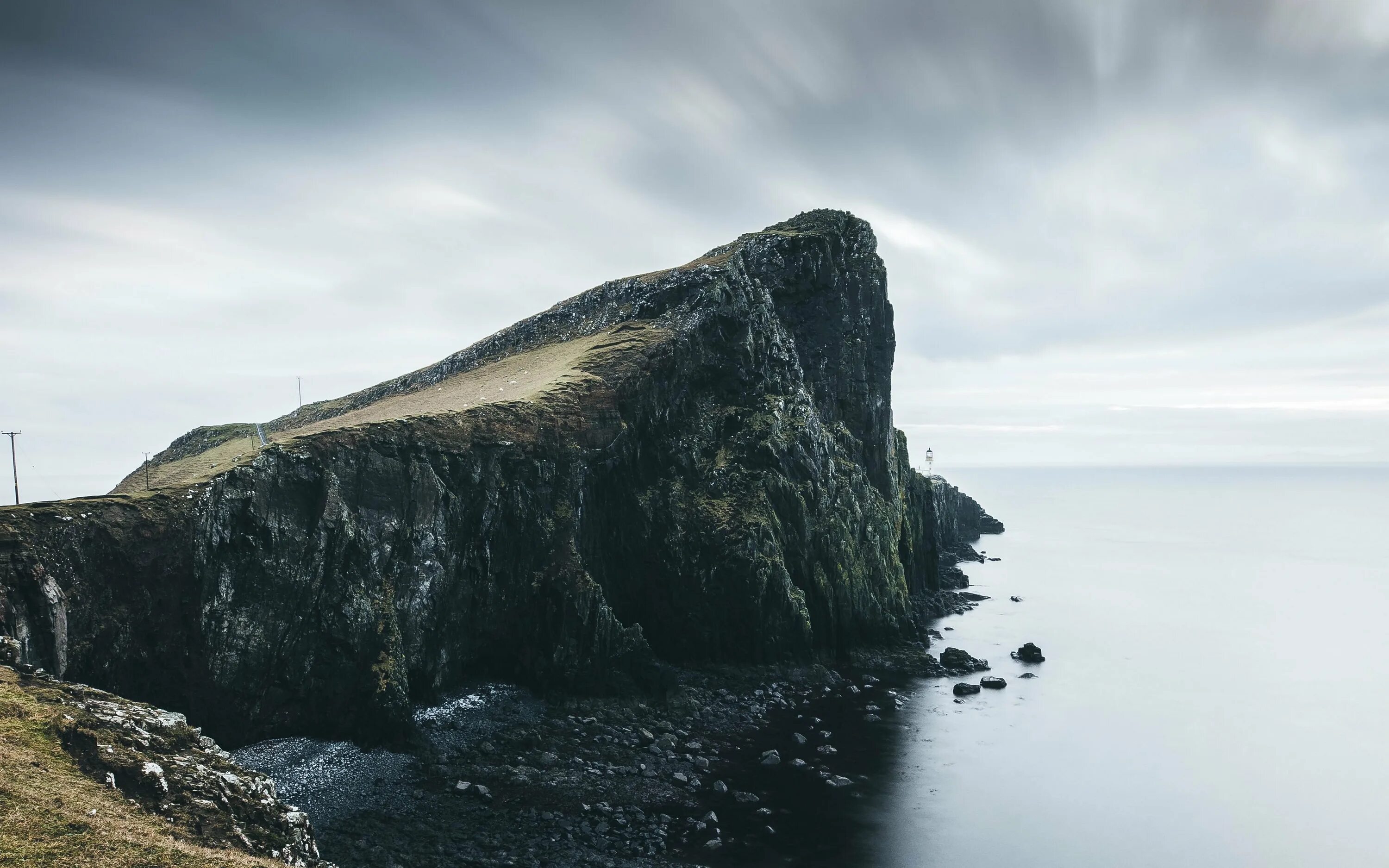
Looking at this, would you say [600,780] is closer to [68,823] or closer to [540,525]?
[540,525]

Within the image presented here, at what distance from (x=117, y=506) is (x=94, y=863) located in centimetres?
3132

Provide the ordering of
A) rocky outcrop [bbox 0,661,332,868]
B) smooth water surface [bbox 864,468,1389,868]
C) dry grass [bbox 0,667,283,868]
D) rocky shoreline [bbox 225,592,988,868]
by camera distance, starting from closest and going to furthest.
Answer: dry grass [bbox 0,667,283,868] < rocky outcrop [bbox 0,661,332,868] < rocky shoreline [bbox 225,592,988,868] < smooth water surface [bbox 864,468,1389,868]

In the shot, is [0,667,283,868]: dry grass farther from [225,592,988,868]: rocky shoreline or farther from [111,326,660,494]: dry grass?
[111,326,660,494]: dry grass

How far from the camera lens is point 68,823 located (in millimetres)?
18141

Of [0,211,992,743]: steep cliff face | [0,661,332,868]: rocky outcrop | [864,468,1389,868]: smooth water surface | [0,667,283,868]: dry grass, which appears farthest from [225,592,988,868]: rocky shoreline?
[0,667,283,868]: dry grass

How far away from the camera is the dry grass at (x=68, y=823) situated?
17.1 m

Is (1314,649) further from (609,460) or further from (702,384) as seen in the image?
(609,460)

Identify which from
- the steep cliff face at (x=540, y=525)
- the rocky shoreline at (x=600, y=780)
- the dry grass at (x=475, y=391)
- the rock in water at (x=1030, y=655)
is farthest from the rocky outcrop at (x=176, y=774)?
the rock in water at (x=1030, y=655)

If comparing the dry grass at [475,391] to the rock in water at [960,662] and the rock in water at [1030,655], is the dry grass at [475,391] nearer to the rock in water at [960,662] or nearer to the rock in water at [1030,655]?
the rock in water at [960,662]

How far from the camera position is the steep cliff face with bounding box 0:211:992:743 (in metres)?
41.6

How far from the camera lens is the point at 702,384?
76.8 meters

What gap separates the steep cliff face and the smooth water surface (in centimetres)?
1660

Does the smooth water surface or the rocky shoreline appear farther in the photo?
the smooth water surface

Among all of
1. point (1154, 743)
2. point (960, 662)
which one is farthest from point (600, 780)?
point (960, 662)
